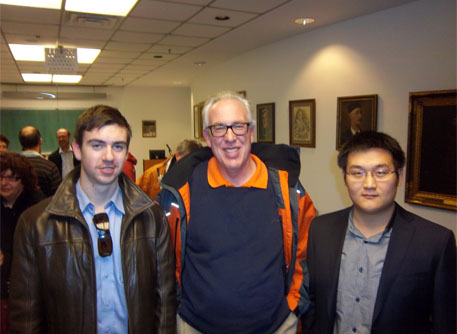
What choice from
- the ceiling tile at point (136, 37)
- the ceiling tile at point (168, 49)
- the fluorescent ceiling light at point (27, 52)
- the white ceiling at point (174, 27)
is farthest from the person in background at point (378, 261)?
the fluorescent ceiling light at point (27, 52)

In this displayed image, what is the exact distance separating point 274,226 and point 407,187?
2.11 metres

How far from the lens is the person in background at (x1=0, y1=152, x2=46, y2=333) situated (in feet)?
5.88

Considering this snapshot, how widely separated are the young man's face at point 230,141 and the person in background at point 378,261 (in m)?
0.45

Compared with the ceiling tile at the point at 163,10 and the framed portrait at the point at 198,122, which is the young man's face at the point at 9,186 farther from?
the framed portrait at the point at 198,122

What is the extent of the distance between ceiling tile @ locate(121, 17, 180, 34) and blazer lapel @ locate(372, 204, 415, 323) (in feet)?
10.8

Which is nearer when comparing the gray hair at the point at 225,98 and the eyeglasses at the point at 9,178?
the gray hair at the point at 225,98

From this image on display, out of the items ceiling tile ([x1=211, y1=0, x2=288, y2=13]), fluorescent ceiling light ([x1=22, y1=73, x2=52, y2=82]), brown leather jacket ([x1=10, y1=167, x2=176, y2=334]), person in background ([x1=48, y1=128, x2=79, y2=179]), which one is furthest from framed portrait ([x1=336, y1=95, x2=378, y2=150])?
fluorescent ceiling light ([x1=22, y1=73, x2=52, y2=82])

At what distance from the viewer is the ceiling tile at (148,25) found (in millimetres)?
3646

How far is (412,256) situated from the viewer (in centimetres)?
127

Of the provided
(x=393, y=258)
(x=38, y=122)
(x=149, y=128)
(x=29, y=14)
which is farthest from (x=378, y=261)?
(x=38, y=122)

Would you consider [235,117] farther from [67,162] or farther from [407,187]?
[67,162]

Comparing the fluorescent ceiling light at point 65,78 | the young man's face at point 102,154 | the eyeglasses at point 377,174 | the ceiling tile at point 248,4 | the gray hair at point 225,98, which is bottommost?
the eyeglasses at point 377,174

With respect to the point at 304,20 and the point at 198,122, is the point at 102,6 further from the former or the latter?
the point at 198,122

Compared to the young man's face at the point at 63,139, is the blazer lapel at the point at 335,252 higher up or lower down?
lower down
